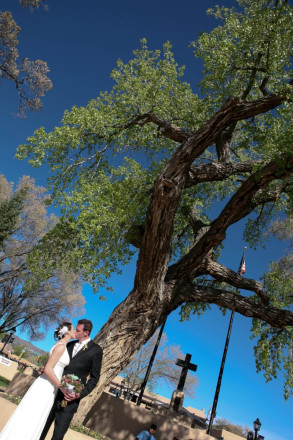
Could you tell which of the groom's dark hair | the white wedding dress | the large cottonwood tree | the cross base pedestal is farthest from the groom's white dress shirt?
the cross base pedestal

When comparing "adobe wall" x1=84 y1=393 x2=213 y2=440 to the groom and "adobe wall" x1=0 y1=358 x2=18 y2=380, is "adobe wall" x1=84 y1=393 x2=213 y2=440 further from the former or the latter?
"adobe wall" x1=0 y1=358 x2=18 y2=380

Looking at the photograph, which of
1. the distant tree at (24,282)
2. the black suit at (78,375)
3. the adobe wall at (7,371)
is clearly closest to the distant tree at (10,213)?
the distant tree at (24,282)

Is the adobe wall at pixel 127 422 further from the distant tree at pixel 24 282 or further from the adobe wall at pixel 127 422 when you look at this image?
the distant tree at pixel 24 282

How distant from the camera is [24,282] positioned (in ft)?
81.7

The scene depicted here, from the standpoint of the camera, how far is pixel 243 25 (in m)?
11.1

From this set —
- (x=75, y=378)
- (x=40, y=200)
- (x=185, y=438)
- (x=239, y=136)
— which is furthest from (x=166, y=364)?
(x=75, y=378)

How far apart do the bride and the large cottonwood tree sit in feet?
14.1

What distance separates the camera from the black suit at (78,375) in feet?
11.8

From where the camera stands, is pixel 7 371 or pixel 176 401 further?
pixel 7 371

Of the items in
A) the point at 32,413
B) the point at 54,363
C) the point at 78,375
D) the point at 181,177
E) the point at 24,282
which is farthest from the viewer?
the point at 24,282

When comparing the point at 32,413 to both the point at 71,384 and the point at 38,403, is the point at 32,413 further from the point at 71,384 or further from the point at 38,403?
the point at 71,384

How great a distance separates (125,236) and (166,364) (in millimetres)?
33929

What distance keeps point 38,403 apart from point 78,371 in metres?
0.55

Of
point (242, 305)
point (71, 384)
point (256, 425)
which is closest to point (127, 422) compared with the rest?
point (242, 305)
